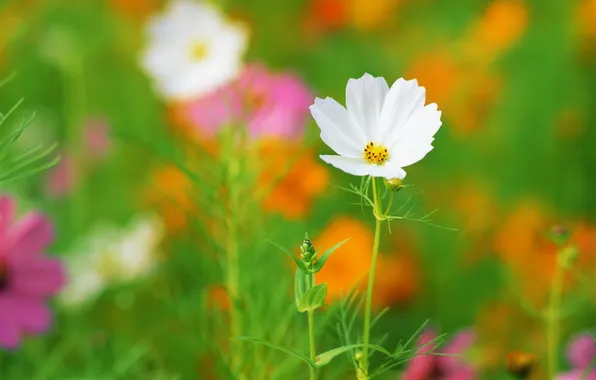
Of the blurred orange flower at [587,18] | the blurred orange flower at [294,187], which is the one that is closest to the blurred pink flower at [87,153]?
the blurred orange flower at [294,187]

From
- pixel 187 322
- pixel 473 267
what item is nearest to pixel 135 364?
pixel 187 322

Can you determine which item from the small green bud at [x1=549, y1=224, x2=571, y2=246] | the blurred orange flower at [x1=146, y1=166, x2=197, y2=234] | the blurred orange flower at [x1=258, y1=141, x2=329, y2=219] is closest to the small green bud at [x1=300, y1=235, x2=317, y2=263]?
the small green bud at [x1=549, y1=224, x2=571, y2=246]

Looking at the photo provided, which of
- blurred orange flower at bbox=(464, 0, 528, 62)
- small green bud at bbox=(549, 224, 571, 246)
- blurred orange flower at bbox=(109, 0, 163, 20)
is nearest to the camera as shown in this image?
small green bud at bbox=(549, 224, 571, 246)

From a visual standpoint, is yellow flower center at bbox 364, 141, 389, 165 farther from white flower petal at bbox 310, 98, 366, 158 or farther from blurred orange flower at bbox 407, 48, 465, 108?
blurred orange flower at bbox 407, 48, 465, 108

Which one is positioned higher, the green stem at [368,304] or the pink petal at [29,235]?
the pink petal at [29,235]

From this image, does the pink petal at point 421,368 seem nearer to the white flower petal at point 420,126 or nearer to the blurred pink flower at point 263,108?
the blurred pink flower at point 263,108

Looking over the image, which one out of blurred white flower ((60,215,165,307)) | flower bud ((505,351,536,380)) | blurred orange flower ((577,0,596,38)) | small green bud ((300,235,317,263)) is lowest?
small green bud ((300,235,317,263))
